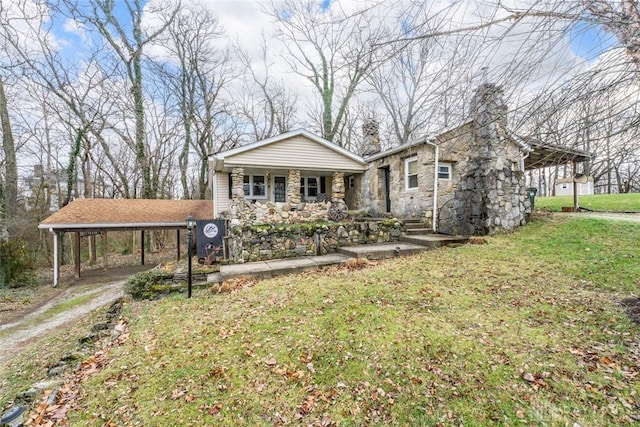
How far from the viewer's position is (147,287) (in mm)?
6441

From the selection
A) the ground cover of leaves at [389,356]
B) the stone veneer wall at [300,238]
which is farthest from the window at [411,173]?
the ground cover of leaves at [389,356]

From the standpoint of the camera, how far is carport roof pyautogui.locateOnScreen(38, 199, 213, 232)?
10273 millimetres

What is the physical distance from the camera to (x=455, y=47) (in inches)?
118

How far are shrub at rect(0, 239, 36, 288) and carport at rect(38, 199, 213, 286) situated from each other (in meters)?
0.99

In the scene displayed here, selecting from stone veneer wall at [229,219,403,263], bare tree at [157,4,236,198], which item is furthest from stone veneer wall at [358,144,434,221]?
bare tree at [157,4,236,198]

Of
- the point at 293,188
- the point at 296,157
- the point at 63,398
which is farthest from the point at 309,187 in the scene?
the point at 63,398

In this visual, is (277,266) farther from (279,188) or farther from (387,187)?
(387,187)

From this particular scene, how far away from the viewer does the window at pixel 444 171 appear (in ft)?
33.7

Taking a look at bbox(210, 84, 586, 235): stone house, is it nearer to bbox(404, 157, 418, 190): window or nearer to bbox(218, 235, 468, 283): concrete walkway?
bbox(404, 157, 418, 190): window

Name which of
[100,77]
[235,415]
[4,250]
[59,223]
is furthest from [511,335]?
[100,77]

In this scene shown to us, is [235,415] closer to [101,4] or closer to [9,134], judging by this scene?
[9,134]

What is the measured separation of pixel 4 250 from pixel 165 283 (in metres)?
8.86

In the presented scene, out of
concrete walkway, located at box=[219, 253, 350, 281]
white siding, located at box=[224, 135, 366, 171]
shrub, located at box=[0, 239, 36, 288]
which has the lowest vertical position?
shrub, located at box=[0, 239, 36, 288]

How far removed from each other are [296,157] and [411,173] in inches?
190
